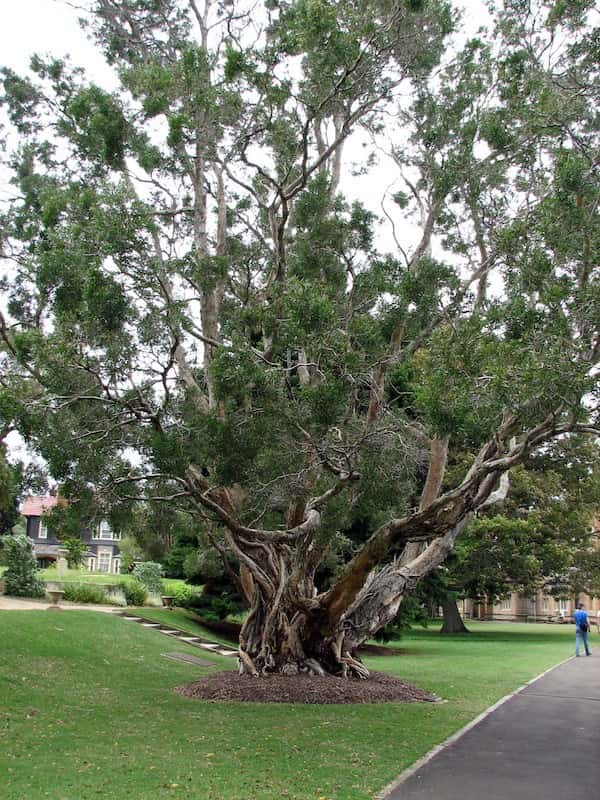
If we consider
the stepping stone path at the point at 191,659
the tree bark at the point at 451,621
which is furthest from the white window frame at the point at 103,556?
the stepping stone path at the point at 191,659

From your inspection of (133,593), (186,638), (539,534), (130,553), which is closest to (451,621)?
(539,534)

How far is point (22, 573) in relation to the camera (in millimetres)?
24016

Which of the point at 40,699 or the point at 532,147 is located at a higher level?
the point at 532,147

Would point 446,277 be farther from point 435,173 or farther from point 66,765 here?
point 66,765

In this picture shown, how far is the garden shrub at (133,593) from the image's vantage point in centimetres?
2683

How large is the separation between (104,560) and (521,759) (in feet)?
181

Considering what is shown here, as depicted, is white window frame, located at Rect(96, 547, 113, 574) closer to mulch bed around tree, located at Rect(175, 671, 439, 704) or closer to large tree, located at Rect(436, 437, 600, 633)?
large tree, located at Rect(436, 437, 600, 633)

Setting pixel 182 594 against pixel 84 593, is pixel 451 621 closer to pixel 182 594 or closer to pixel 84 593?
pixel 182 594

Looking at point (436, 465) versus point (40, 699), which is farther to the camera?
point (436, 465)

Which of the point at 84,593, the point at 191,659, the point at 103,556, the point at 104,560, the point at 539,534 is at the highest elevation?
the point at 539,534

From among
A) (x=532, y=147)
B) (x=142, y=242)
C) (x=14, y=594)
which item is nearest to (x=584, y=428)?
(x=532, y=147)

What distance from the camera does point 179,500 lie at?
14281 mm

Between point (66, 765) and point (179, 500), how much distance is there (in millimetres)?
6938

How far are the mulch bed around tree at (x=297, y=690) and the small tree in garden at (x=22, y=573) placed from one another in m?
11.6
